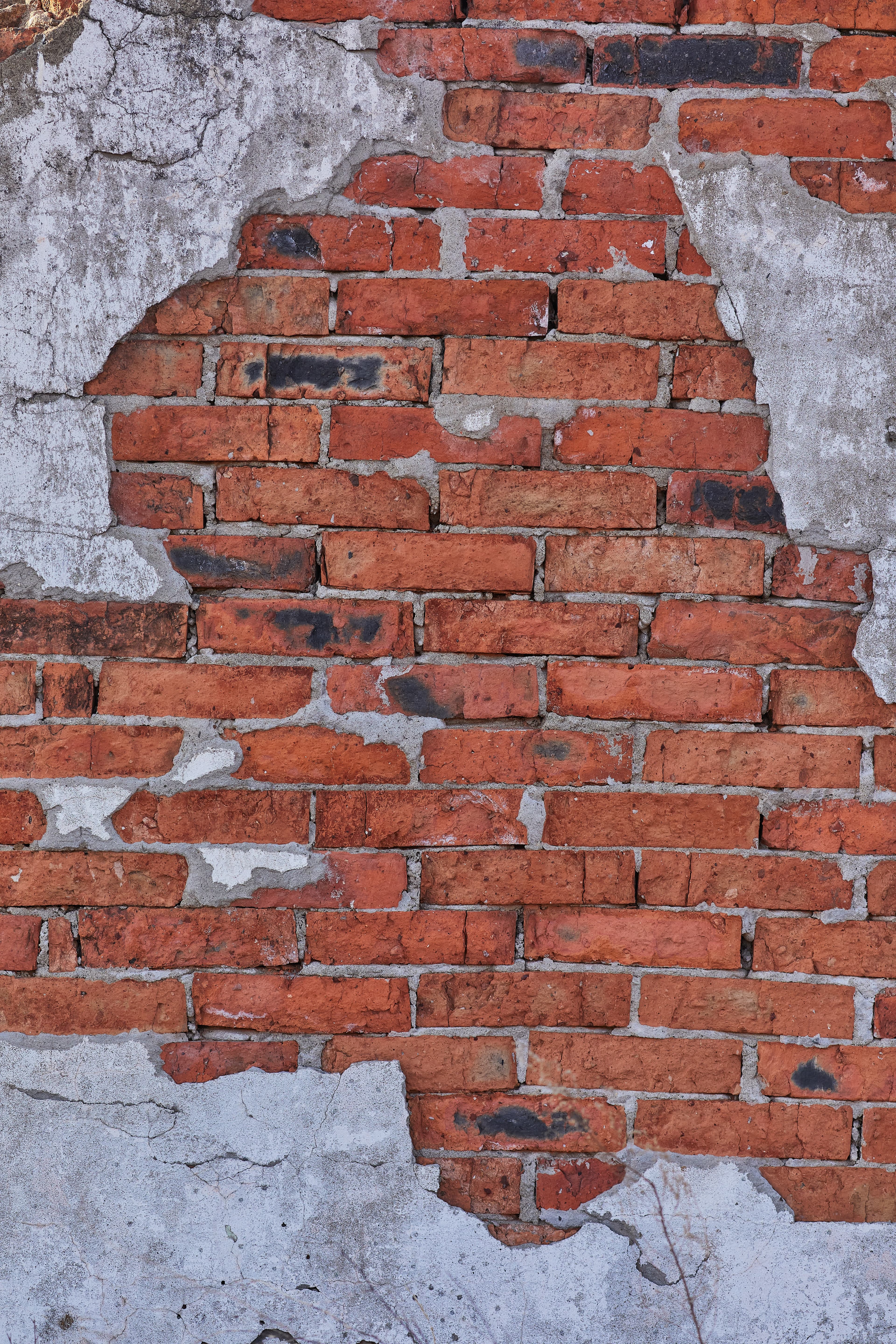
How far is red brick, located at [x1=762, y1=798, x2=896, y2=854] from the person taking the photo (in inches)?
53.5

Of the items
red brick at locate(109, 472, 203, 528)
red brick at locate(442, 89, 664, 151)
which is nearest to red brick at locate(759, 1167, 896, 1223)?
red brick at locate(109, 472, 203, 528)

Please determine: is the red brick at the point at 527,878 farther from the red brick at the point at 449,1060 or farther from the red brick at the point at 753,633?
the red brick at the point at 753,633

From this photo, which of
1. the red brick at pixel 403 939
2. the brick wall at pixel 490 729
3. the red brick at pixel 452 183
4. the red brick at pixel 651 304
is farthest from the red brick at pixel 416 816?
the red brick at pixel 452 183

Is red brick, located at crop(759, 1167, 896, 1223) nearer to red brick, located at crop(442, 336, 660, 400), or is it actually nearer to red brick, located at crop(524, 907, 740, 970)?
red brick, located at crop(524, 907, 740, 970)

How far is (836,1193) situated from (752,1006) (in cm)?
29

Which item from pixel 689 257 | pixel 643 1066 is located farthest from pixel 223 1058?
pixel 689 257

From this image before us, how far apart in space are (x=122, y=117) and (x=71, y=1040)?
133 centimetres

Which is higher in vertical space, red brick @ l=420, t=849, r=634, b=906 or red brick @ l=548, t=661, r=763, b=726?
red brick @ l=548, t=661, r=763, b=726

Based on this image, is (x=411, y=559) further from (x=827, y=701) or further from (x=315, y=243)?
(x=827, y=701)

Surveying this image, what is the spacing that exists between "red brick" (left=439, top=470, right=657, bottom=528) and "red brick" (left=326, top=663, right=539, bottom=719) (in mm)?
225

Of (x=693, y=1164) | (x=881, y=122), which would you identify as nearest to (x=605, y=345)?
(x=881, y=122)

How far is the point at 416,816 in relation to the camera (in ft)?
4.46

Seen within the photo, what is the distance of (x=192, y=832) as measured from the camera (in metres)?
1.36

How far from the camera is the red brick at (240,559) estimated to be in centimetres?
135
